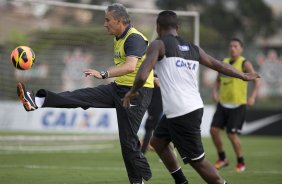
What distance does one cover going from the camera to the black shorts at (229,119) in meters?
15.1

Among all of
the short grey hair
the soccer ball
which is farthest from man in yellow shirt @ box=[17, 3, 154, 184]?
the soccer ball

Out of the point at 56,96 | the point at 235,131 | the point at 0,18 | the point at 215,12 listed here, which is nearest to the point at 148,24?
the point at 0,18

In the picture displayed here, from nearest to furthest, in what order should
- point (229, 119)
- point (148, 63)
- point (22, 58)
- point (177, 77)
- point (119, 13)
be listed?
1. point (148, 63)
2. point (177, 77)
3. point (119, 13)
4. point (22, 58)
5. point (229, 119)

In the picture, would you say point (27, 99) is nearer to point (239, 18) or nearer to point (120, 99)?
point (120, 99)

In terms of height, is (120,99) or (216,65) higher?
(216,65)

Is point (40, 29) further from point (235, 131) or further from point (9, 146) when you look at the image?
point (235, 131)

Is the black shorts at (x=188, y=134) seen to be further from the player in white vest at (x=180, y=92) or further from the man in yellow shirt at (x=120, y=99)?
the man in yellow shirt at (x=120, y=99)

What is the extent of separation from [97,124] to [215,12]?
940 inches

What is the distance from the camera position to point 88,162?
605 inches

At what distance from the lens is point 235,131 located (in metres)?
15.1

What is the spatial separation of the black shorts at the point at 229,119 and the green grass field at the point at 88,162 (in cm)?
78

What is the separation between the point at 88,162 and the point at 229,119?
2890 mm

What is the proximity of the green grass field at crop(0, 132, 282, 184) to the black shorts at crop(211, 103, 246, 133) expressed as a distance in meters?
0.78

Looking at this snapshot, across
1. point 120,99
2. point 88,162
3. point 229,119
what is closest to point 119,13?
point 120,99
